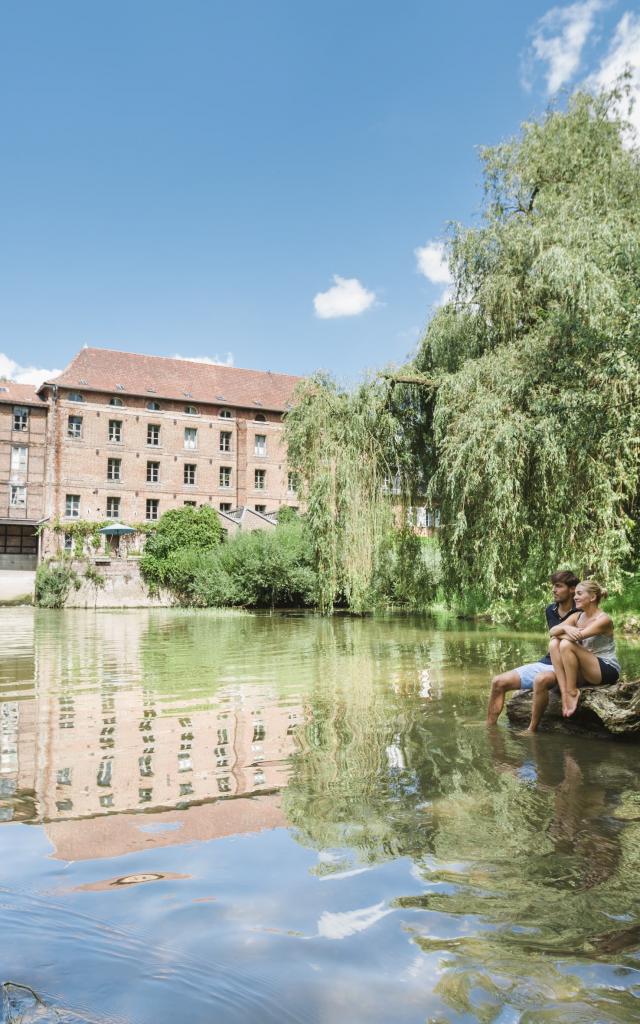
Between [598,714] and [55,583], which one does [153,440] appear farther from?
[598,714]

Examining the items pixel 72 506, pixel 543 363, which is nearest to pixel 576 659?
pixel 543 363

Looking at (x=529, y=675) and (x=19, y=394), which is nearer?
(x=529, y=675)

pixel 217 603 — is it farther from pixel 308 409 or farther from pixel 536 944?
pixel 536 944

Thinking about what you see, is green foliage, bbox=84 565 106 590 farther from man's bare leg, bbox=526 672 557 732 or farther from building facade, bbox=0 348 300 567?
man's bare leg, bbox=526 672 557 732

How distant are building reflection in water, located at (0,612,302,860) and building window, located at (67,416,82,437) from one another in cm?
3944

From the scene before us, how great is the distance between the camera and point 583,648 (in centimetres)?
682

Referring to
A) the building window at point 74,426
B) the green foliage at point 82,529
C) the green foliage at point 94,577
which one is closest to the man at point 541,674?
the green foliage at point 94,577

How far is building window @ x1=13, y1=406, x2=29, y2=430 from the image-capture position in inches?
1879

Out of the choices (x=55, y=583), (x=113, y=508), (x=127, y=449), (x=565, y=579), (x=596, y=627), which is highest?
(x=127, y=449)

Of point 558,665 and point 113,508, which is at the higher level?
point 113,508

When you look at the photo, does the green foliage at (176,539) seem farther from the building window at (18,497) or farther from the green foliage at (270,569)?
the building window at (18,497)

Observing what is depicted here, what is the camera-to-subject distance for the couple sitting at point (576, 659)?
264 inches

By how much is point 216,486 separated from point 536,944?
159 ft

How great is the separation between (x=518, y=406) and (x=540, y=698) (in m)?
6.83
